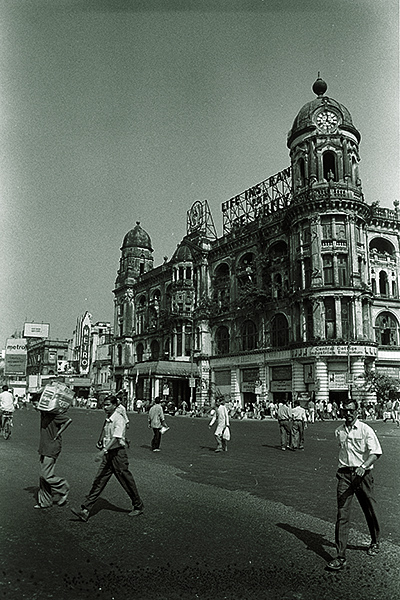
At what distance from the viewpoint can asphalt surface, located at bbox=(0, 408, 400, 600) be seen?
493cm

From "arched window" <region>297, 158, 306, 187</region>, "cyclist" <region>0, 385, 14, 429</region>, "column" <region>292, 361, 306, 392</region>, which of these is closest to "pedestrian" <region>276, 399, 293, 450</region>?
"cyclist" <region>0, 385, 14, 429</region>

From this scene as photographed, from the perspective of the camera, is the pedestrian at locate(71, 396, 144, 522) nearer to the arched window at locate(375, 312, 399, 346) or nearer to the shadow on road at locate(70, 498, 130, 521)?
the shadow on road at locate(70, 498, 130, 521)

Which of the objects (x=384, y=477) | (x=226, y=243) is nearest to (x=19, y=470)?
(x=384, y=477)

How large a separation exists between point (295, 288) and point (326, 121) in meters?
15.8

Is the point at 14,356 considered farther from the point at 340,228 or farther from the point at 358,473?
the point at 358,473

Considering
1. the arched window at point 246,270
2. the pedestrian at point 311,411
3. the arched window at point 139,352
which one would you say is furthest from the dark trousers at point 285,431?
the arched window at point 139,352

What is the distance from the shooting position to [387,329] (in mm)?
50000

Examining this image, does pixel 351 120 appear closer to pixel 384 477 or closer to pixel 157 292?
pixel 157 292

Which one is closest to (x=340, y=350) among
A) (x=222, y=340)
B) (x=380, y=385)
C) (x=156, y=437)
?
(x=380, y=385)

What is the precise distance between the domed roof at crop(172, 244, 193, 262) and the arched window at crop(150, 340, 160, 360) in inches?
518

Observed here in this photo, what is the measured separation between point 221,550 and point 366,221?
46048mm

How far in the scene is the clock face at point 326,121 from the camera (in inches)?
1980

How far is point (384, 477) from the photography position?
39.0 ft

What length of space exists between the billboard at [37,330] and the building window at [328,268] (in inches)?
2817
